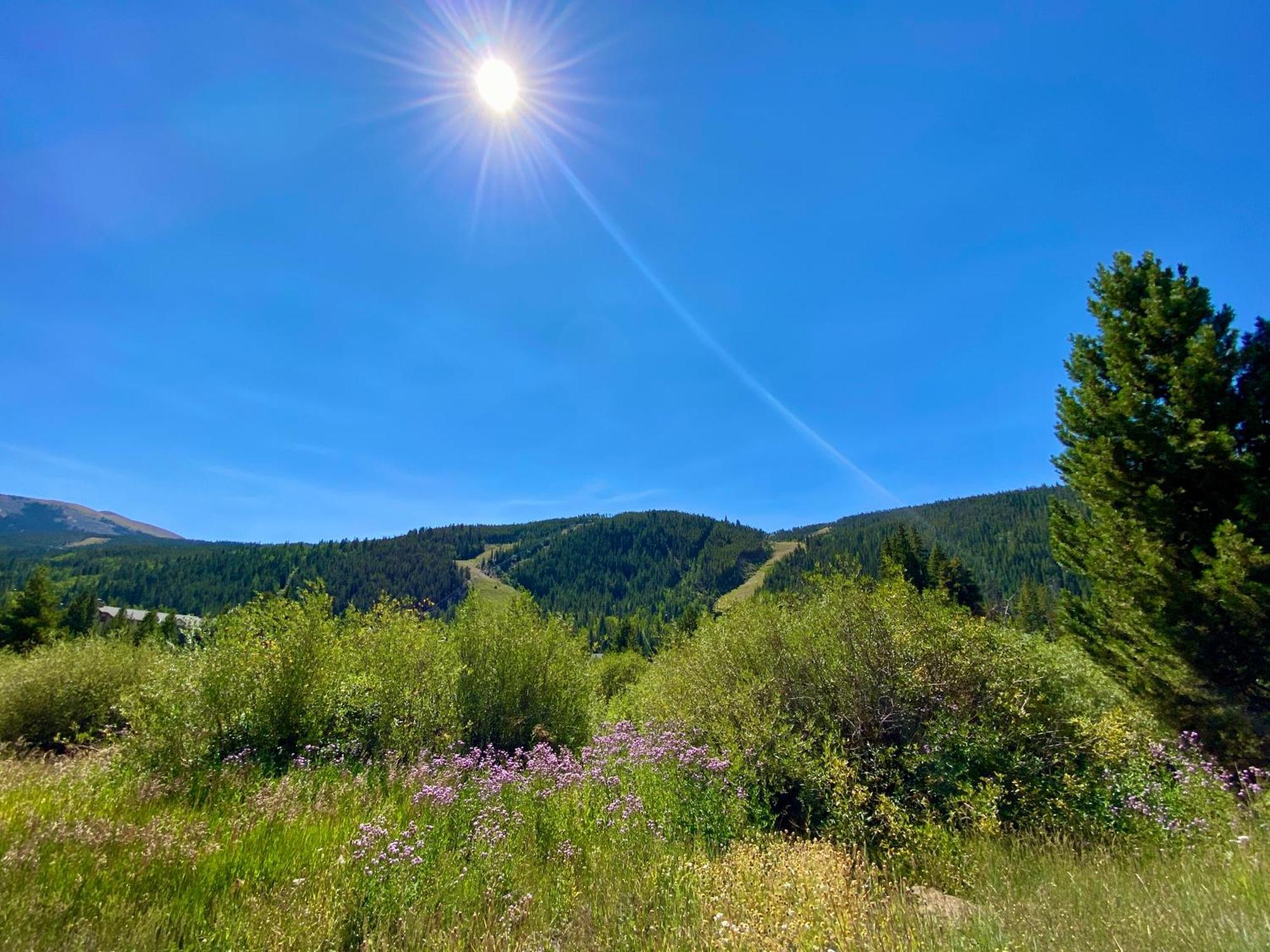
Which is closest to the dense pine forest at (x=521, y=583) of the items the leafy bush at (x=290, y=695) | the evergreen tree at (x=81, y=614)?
the evergreen tree at (x=81, y=614)

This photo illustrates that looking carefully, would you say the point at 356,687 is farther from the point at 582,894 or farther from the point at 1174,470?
the point at 1174,470

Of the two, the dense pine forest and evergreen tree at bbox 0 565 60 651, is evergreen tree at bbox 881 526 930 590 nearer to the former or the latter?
evergreen tree at bbox 0 565 60 651

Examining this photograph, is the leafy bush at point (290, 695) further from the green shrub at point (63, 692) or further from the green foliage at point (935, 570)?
the green foliage at point (935, 570)

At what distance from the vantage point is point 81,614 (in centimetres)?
4631

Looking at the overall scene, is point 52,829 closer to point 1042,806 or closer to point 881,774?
point 881,774

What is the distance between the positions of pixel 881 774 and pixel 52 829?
9445 millimetres

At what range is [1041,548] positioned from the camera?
422ft

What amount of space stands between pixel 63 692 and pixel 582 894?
18.3 meters

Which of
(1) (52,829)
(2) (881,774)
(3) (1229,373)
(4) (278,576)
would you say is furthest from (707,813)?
(4) (278,576)

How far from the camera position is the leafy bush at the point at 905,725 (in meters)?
6.41

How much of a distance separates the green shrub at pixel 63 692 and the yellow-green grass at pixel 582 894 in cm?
1147

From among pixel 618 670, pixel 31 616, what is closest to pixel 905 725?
pixel 618 670

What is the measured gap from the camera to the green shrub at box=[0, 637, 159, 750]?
1341 cm

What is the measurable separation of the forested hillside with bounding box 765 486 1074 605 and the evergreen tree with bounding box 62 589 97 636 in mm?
98821
